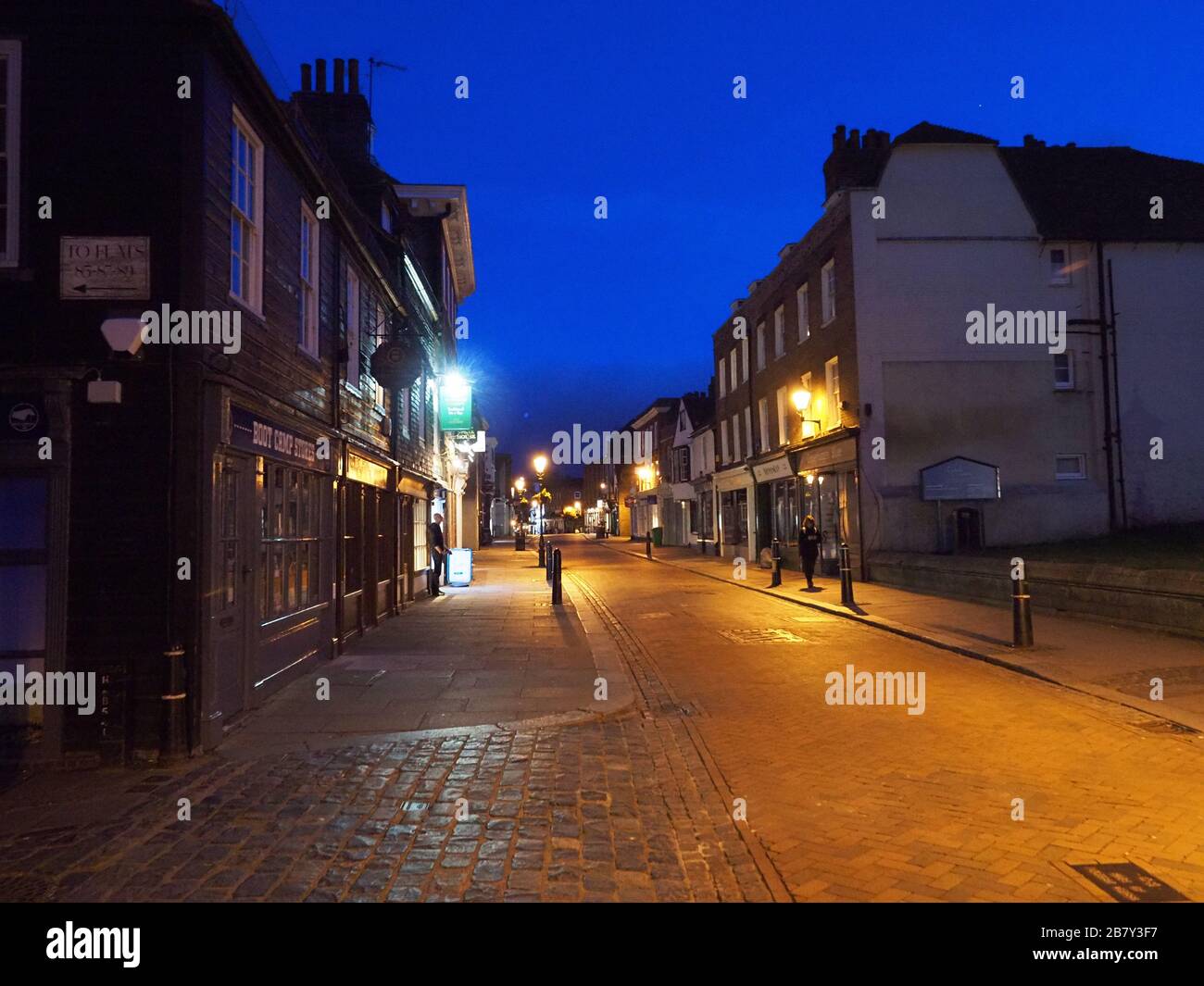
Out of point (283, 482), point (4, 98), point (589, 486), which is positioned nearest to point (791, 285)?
point (283, 482)

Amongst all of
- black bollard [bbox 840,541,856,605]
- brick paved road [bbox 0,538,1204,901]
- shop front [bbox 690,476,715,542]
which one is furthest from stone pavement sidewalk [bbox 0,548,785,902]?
shop front [bbox 690,476,715,542]

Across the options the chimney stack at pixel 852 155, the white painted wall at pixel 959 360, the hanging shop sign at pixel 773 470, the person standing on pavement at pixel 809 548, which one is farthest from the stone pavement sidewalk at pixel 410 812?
the chimney stack at pixel 852 155

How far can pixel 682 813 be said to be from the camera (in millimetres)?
5203

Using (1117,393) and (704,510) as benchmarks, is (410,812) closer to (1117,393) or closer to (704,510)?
(1117,393)

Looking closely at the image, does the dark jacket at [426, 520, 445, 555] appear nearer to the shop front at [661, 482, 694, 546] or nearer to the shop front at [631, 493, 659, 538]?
the shop front at [661, 482, 694, 546]

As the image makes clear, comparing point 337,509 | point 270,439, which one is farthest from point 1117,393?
point 270,439

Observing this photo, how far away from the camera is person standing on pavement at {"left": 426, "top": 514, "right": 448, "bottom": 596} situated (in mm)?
20000

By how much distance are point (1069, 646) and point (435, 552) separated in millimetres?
13766

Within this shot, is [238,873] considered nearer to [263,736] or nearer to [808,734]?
[263,736]

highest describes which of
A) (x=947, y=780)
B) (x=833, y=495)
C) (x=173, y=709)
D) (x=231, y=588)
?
(x=833, y=495)

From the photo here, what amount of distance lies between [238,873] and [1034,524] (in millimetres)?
22222

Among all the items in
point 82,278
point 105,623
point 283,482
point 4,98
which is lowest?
point 105,623

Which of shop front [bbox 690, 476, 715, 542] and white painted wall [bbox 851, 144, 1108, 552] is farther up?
white painted wall [bbox 851, 144, 1108, 552]

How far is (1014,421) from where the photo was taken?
22.1 metres
